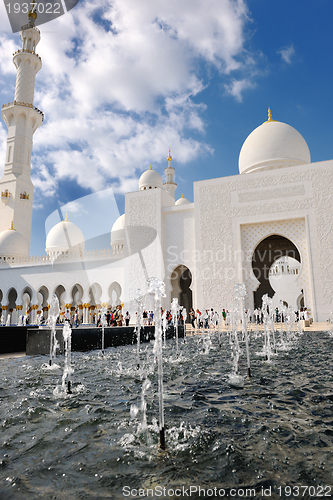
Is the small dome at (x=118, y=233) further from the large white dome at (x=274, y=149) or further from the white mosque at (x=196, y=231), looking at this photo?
the large white dome at (x=274, y=149)

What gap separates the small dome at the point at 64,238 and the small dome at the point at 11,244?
5.48ft

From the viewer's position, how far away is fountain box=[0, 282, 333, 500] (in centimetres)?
128

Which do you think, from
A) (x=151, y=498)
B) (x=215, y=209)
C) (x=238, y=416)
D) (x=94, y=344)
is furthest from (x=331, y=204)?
(x=151, y=498)

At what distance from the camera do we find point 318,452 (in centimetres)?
153

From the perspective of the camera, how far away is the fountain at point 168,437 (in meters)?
1.28

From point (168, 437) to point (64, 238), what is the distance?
18375 millimetres

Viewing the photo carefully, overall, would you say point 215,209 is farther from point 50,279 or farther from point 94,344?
point 50,279

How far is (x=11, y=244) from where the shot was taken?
687 inches

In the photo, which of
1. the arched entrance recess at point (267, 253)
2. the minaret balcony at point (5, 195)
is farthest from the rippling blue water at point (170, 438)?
the minaret balcony at point (5, 195)

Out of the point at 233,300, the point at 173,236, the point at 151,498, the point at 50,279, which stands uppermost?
the point at 173,236

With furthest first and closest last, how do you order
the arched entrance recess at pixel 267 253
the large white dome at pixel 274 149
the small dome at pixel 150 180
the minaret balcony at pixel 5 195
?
the small dome at pixel 150 180
the minaret balcony at pixel 5 195
the arched entrance recess at pixel 267 253
the large white dome at pixel 274 149

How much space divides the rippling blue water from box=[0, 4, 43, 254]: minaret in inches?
671

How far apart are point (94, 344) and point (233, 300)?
6641 mm

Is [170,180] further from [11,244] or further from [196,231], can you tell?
[11,244]
